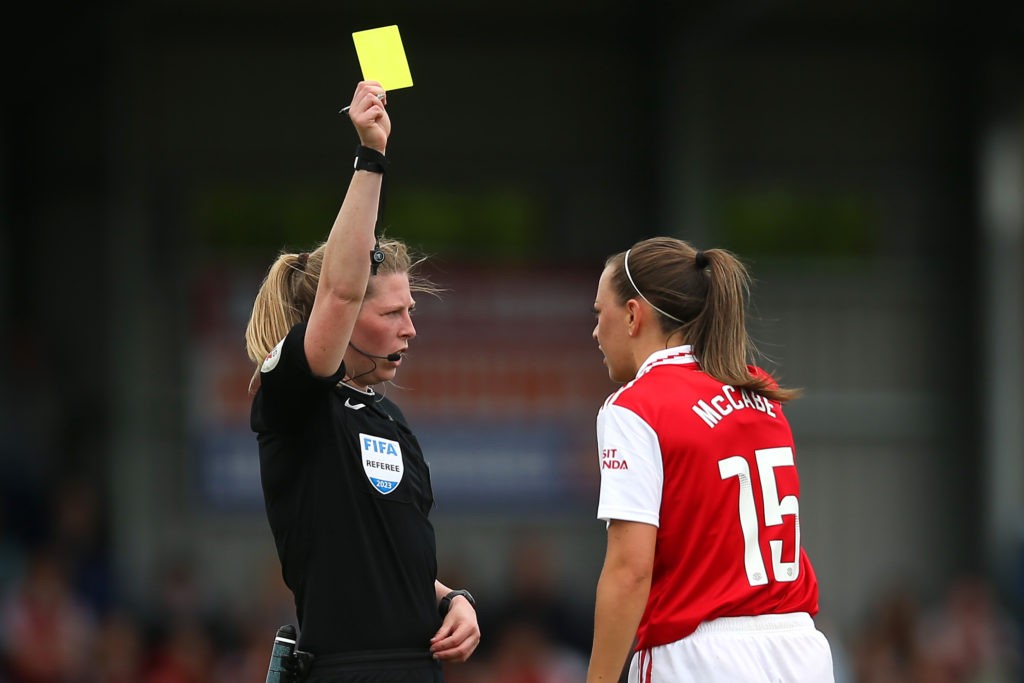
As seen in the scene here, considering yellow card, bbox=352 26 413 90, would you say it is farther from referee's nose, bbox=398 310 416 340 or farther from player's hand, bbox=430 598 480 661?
player's hand, bbox=430 598 480 661

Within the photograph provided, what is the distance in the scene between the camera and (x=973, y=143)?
13.0m

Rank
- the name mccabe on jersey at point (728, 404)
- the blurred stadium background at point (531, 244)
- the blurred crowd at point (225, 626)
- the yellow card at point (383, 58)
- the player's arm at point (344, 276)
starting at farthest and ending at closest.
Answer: the blurred stadium background at point (531, 244)
the blurred crowd at point (225, 626)
the name mccabe on jersey at point (728, 404)
the yellow card at point (383, 58)
the player's arm at point (344, 276)

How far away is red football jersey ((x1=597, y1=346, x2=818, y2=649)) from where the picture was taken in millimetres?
3504

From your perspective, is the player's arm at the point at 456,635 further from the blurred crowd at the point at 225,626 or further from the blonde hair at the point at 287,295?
the blurred crowd at the point at 225,626

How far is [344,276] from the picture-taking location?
321cm

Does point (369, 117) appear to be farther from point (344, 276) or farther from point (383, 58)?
point (344, 276)

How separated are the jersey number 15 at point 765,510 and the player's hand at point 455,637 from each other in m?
0.65

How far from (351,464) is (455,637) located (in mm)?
463

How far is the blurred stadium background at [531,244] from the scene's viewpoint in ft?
39.5

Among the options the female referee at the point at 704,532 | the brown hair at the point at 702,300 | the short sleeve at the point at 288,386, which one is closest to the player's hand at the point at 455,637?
the female referee at the point at 704,532

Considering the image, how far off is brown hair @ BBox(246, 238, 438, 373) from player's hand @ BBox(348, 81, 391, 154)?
37cm

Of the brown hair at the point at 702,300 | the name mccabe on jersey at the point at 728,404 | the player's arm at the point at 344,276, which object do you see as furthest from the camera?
the brown hair at the point at 702,300

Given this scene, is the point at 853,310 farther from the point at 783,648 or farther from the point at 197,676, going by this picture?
the point at 783,648

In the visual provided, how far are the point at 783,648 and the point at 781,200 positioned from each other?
981 cm
